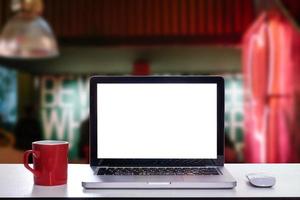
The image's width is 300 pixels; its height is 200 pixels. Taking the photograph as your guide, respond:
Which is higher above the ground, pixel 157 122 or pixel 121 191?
pixel 157 122

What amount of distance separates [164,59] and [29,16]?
3.56 meters

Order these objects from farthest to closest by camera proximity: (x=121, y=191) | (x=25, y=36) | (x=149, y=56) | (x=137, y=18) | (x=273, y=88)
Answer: (x=149, y=56), (x=137, y=18), (x=273, y=88), (x=25, y=36), (x=121, y=191)

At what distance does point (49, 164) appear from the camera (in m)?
1.07

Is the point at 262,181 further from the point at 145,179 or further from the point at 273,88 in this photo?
the point at 273,88

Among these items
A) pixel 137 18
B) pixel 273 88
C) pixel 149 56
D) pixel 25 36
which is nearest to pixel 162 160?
pixel 25 36

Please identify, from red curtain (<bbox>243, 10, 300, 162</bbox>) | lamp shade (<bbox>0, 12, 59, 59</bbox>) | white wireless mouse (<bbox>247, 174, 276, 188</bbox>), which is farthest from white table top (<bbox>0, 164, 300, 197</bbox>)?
lamp shade (<bbox>0, 12, 59, 59</bbox>)

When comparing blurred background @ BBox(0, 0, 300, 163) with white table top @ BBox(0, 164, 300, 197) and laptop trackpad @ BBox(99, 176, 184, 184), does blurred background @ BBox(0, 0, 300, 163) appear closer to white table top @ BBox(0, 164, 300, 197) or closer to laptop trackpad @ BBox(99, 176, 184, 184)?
white table top @ BBox(0, 164, 300, 197)

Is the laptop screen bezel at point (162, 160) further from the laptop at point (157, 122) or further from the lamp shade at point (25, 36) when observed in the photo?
the lamp shade at point (25, 36)

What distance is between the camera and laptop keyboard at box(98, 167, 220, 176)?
3.68 ft

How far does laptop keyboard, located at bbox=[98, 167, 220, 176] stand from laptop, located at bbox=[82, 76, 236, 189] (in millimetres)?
16

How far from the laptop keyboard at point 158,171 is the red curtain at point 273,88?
2.01 meters

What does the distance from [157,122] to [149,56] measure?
216 inches

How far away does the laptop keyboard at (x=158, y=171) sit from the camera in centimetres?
112

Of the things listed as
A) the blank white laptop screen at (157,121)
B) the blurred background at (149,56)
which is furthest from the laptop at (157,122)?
the blurred background at (149,56)
